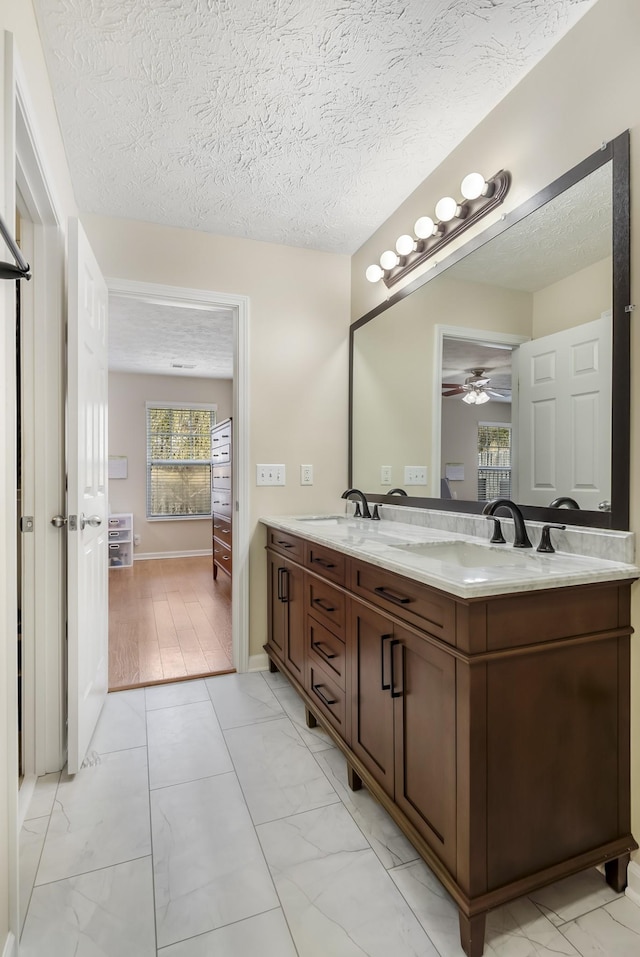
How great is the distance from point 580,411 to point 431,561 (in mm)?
633

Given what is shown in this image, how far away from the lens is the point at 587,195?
1398 mm

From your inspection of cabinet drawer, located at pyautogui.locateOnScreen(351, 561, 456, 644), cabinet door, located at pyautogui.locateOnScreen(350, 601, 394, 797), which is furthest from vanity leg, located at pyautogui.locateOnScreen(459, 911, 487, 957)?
cabinet drawer, located at pyautogui.locateOnScreen(351, 561, 456, 644)

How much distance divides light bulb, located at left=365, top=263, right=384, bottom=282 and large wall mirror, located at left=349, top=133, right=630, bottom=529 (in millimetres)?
134

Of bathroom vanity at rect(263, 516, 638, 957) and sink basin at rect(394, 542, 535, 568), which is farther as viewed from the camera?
sink basin at rect(394, 542, 535, 568)

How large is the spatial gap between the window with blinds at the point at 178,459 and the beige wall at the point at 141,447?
91mm

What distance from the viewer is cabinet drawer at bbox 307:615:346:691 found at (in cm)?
176

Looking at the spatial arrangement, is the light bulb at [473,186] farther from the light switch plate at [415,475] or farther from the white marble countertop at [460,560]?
the white marble countertop at [460,560]

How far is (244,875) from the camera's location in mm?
1316

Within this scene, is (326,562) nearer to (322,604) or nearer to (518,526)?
(322,604)

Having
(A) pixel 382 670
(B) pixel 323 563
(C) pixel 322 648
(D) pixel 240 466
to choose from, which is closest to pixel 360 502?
(D) pixel 240 466

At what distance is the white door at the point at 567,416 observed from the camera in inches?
53.8

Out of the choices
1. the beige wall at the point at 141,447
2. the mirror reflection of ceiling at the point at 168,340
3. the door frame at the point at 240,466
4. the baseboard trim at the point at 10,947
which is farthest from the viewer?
the beige wall at the point at 141,447

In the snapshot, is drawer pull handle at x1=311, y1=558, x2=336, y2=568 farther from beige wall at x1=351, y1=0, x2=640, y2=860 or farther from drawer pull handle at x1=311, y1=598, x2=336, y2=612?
beige wall at x1=351, y1=0, x2=640, y2=860

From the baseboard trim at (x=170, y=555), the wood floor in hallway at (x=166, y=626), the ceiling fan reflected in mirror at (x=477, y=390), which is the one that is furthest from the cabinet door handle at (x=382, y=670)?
the baseboard trim at (x=170, y=555)
